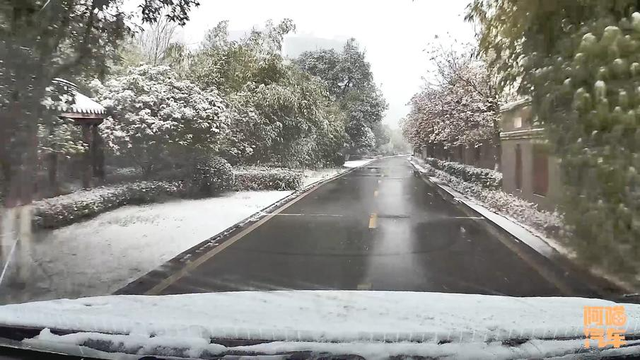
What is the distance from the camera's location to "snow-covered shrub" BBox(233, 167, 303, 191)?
10.8 metres

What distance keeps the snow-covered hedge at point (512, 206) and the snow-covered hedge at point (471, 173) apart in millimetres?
95

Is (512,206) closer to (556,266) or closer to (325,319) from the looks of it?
(556,266)

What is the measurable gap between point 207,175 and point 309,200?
3.10m

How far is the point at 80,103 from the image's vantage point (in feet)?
21.4

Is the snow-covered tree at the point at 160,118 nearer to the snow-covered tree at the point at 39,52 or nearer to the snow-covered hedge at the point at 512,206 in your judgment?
the snow-covered tree at the point at 39,52

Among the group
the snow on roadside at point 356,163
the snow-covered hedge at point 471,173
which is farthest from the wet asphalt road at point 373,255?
the snow on roadside at point 356,163

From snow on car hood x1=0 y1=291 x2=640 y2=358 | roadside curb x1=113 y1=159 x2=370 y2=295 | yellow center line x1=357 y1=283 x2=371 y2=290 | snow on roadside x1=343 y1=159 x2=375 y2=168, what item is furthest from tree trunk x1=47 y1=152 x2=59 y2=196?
snow on roadside x1=343 y1=159 x2=375 y2=168

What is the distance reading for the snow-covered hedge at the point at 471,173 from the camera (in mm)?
8758

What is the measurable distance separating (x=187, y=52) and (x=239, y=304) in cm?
509

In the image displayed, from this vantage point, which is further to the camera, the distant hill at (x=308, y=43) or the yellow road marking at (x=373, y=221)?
the yellow road marking at (x=373, y=221)

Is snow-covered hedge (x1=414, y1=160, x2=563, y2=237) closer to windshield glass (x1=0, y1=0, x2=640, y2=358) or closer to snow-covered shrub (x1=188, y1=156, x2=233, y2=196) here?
windshield glass (x1=0, y1=0, x2=640, y2=358)

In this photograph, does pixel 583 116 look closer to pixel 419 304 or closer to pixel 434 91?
pixel 419 304

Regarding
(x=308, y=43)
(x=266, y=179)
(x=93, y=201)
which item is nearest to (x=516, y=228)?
(x=308, y=43)

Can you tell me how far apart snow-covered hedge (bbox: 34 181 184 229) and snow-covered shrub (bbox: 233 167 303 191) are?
2286mm
